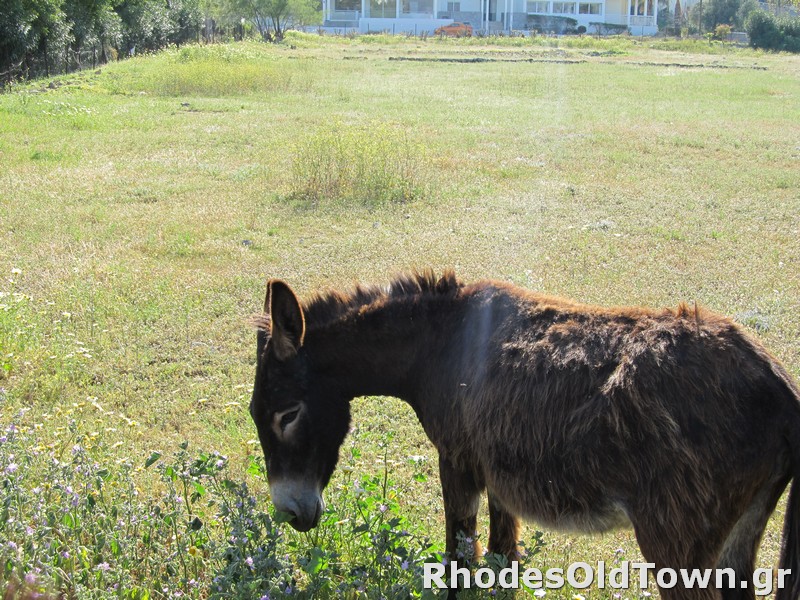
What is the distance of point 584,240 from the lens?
9453mm

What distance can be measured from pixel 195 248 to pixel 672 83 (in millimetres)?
25563

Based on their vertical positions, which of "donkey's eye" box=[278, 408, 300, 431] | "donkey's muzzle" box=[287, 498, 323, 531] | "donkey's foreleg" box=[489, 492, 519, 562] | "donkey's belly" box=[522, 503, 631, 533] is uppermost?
"donkey's eye" box=[278, 408, 300, 431]

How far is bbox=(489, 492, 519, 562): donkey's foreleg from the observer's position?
363 cm

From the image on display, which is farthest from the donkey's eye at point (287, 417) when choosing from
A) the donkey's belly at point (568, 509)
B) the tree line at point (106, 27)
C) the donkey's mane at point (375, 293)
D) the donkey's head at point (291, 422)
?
the tree line at point (106, 27)

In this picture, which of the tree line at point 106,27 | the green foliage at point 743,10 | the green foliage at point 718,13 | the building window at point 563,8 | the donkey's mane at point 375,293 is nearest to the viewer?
the donkey's mane at point 375,293

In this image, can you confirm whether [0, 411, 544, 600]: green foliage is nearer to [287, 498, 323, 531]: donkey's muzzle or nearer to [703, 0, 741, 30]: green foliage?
[287, 498, 323, 531]: donkey's muzzle

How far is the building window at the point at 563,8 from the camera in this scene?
8336cm

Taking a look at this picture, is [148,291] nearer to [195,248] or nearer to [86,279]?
[86,279]

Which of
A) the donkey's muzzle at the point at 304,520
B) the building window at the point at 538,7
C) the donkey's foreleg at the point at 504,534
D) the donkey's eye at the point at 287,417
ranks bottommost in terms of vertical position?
the donkey's foreleg at the point at 504,534

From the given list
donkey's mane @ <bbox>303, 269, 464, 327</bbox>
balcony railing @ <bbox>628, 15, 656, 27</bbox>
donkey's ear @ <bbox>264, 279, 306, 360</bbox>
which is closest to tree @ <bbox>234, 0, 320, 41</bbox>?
balcony railing @ <bbox>628, 15, 656, 27</bbox>

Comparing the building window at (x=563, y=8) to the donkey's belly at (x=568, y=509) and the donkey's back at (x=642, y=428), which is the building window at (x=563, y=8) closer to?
the donkey's back at (x=642, y=428)

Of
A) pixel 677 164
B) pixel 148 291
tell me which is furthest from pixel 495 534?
pixel 677 164

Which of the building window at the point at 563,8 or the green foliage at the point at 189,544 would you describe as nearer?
the green foliage at the point at 189,544

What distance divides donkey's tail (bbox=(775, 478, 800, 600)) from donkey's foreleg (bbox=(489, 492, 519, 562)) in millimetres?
1228
